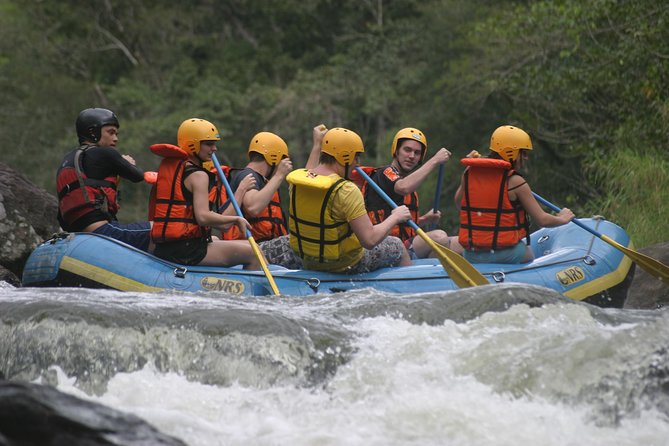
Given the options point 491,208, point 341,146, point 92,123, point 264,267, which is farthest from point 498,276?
point 92,123

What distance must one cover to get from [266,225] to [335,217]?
1.39m

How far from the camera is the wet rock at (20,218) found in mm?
8641

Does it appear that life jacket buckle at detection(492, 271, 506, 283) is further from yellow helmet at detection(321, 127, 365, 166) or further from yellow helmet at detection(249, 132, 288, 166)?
yellow helmet at detection(249, 132, 288, 166)

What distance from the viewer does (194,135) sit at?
7.53m

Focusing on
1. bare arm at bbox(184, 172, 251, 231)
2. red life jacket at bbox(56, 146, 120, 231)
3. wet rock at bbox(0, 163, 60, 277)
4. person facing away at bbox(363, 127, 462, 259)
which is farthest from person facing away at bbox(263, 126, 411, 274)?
wet rock at bbox(0, 163, 60, 277)

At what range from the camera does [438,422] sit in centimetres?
475

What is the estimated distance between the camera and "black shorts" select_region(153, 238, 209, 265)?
291 inches

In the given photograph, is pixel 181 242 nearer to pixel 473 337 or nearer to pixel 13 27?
pixel 473 337

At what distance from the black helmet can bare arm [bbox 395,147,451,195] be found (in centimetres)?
203

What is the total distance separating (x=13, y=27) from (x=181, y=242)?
20.1 metres

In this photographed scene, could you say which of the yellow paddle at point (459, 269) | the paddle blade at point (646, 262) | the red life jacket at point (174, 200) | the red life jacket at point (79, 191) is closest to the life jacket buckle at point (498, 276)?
the yellow paddle at point (459, 269)

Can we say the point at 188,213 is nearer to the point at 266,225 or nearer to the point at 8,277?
the point at 266,225

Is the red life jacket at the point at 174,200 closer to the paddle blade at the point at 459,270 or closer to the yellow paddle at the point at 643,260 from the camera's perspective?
the paddle blade at the point at 459,270

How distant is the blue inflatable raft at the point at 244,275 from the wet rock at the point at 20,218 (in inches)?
50.6
